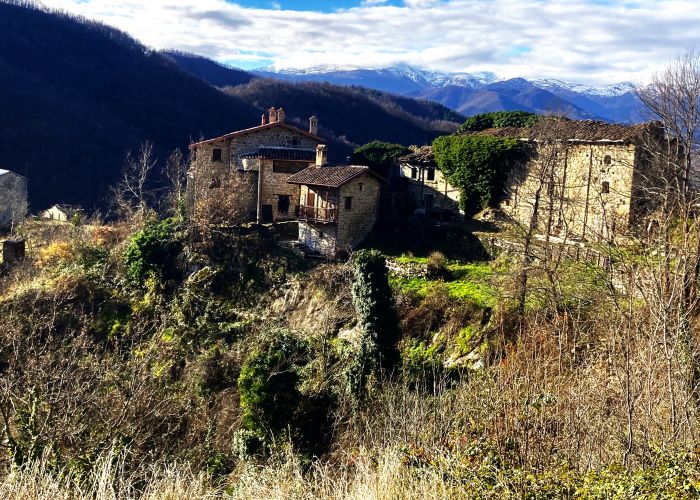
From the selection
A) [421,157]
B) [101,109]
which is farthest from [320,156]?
[101,109]

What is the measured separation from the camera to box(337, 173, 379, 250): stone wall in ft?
93.3

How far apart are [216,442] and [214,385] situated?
3.91 meters

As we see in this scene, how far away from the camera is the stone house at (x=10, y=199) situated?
43750 mm

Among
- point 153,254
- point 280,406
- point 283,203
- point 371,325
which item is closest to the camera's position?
point 280,406

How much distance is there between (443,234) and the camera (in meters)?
29.0

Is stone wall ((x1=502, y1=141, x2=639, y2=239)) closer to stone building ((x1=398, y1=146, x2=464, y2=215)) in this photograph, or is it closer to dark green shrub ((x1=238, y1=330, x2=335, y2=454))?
stone building ((x1=398, y1=146, x2=464, y2=215))

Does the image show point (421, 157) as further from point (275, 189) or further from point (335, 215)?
point (275, 189)

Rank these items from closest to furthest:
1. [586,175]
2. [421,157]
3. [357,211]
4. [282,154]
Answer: [586,175]
[357,211]
[282,154]
[421,157]

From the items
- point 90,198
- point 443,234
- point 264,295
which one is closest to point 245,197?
point 264,295

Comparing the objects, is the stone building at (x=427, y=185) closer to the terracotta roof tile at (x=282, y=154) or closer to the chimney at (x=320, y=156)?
the terracotta roof tile at (x=282, y=154)

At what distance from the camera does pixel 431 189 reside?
3281 cm

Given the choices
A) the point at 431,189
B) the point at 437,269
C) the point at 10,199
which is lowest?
the point at 437,269

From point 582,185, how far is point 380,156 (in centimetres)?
1217

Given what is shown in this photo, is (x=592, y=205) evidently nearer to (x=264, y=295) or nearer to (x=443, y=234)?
(x=443, y=234)
